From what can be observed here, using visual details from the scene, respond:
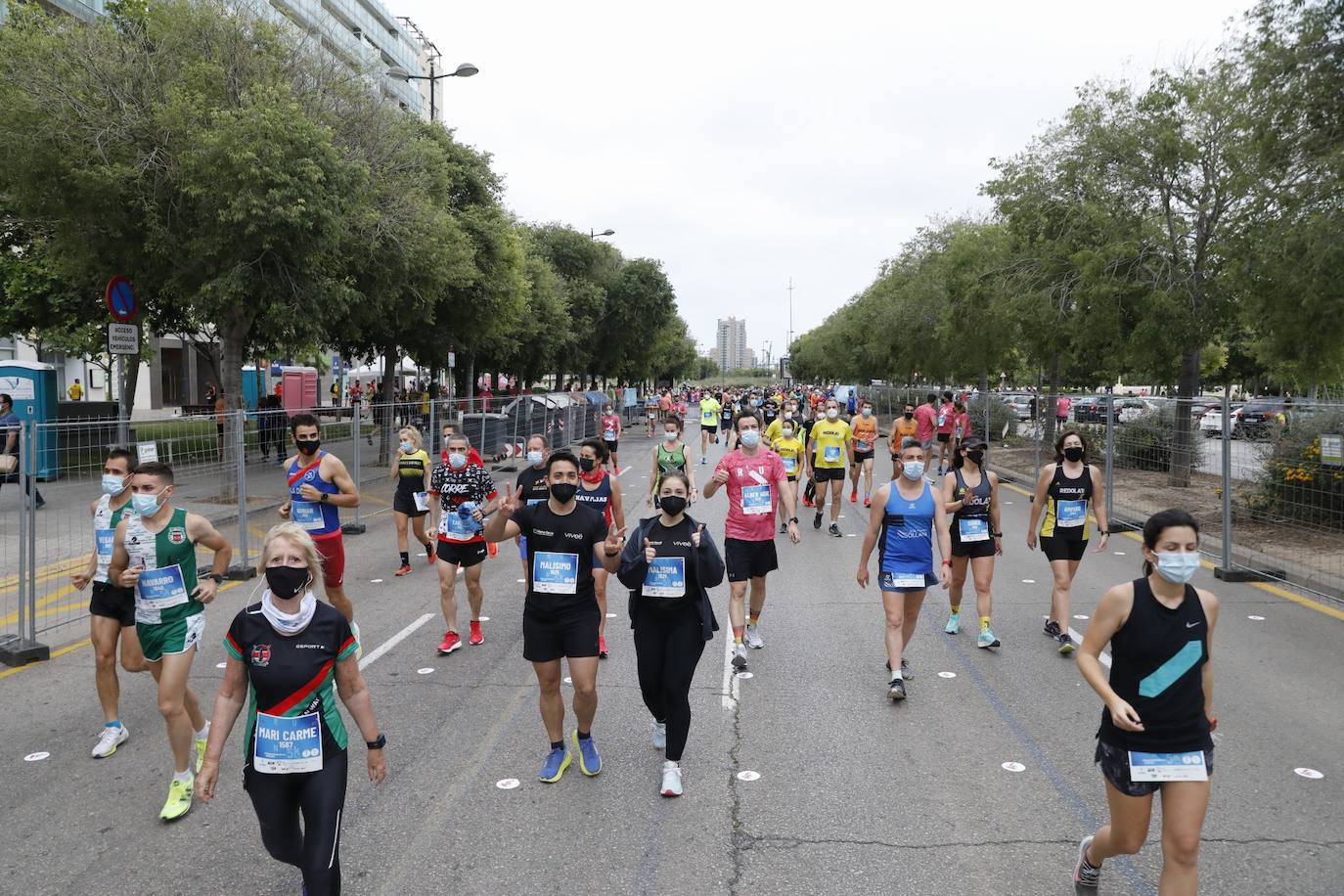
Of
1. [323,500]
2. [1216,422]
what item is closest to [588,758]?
[323,500]

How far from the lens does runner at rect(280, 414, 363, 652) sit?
7305 millimetres

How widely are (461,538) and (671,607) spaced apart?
308cm

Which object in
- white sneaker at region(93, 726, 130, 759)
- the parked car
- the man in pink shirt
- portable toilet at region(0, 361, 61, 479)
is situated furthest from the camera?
portable toilet at region(0, 361, 61, 479)

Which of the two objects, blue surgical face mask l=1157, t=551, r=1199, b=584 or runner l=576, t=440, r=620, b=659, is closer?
blue surgical face mask l=1157, t=551, r=1199, b=584

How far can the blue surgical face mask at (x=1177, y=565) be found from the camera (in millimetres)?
3664

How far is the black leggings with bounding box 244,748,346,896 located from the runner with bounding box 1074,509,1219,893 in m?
2.84

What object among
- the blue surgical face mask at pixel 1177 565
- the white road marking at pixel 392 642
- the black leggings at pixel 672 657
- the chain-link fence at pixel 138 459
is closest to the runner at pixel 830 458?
the chain-link fence at pixel 138 459

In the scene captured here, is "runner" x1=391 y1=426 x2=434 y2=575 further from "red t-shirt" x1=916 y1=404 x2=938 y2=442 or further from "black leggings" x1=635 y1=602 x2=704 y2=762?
"red t-shirt" x1=916 y1=404 x2=938 y2=442

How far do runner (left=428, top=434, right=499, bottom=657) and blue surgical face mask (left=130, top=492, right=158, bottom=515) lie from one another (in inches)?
105

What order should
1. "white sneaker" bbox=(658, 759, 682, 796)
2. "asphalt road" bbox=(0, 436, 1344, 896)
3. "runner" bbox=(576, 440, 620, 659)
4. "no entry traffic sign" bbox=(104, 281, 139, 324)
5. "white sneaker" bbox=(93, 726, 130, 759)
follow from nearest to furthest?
"asphalt road" bbox=(0, 436, 1344, 896) → "white sneaker" bbox=(658, 759, 682, 796) → "white sneaker" bbox=(93, 726, 130, 759) → "runner" bbox=(576, 440, 620, 659) → "no entry traffic sign" bbox=(104, 281, 139, 324)

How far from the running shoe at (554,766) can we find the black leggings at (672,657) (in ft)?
1.93

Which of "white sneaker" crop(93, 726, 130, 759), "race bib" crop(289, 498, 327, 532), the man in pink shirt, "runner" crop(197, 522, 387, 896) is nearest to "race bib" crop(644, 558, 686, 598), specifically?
"runner" crop(197, 522, 387, 896)

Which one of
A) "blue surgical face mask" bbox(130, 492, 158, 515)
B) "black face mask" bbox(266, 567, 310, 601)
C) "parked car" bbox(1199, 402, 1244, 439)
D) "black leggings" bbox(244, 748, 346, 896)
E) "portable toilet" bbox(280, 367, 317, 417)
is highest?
"portable toilet" bbox(280, 367, 317, 417)

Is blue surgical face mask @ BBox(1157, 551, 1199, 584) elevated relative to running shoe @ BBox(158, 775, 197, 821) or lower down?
elevated
